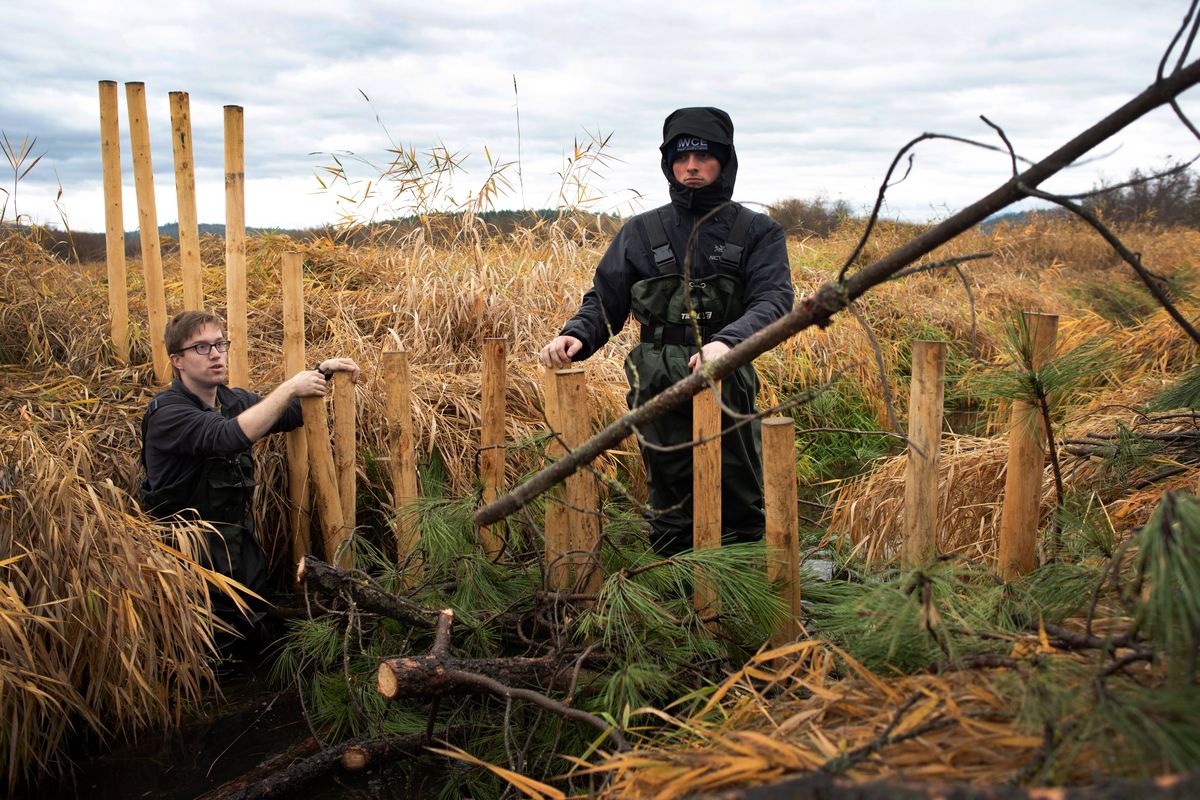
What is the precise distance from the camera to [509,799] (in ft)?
7.29

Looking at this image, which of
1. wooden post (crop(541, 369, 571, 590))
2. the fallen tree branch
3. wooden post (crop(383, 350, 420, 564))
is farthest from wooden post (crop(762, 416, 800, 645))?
wooden post (crop(383, 350, 420, 564))

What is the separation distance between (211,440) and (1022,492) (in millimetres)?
2609

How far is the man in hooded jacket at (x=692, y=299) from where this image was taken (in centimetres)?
295

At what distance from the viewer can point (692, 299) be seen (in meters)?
2.97

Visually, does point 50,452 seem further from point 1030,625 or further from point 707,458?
point 1030,625

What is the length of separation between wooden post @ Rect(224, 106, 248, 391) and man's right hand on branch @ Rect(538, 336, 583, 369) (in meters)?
1.48

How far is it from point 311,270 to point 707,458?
4038 millimetres

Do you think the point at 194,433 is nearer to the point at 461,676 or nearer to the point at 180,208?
the point at 180,208

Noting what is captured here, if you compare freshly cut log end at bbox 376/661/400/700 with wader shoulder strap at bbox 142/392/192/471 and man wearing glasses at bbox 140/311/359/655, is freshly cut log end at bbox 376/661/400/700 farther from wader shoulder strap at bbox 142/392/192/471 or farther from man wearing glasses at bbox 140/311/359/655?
wader shoulder strap at bbox 142/392/192/471

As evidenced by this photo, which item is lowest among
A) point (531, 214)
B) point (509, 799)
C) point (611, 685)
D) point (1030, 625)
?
point (509, 799)

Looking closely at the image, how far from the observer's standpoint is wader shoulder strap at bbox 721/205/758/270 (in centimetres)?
296

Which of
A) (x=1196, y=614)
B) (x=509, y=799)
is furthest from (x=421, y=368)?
(x=1196, y=614)

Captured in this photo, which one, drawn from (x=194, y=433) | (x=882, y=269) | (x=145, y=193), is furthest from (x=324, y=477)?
(x=882, y=269)

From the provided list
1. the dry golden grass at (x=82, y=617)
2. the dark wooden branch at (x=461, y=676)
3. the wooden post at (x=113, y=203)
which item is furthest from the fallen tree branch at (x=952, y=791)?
the wooden post at (x=113, y=203)
